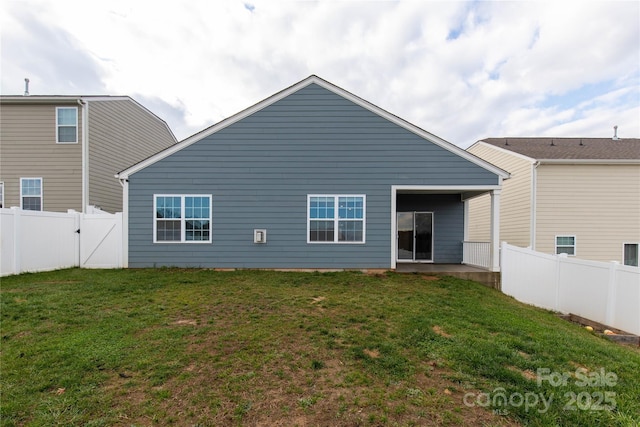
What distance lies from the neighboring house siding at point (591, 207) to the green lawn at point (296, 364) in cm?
789

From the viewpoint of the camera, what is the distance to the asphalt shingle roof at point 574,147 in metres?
11.6

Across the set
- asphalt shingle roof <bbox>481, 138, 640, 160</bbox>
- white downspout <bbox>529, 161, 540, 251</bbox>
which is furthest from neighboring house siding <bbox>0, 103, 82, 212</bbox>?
asphalt shingle roof <bbox>481, 138, 640, 160</bbox>

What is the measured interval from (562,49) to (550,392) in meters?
14.2

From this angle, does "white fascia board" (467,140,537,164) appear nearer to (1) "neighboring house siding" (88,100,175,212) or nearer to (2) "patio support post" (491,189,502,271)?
(2) "patio support post" (491,189,502,271)

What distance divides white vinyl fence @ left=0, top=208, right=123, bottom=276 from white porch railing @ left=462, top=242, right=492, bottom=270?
11604 mm

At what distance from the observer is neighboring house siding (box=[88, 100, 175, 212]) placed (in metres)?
11.4

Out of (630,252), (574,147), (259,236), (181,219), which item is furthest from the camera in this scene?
(574,147)

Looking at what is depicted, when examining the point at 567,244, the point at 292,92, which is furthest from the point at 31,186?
the point at 567,244

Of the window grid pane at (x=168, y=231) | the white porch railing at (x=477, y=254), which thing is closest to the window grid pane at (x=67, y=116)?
the window grid pane at (x=168, y=231)

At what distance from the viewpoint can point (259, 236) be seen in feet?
28.4

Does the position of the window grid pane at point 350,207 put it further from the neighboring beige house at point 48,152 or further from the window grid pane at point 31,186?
the window grid pane at point 31,186

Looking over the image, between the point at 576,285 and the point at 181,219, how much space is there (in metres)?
10.4

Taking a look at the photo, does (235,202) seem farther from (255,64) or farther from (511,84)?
(511,84)

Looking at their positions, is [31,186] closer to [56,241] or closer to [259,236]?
[56,241]
